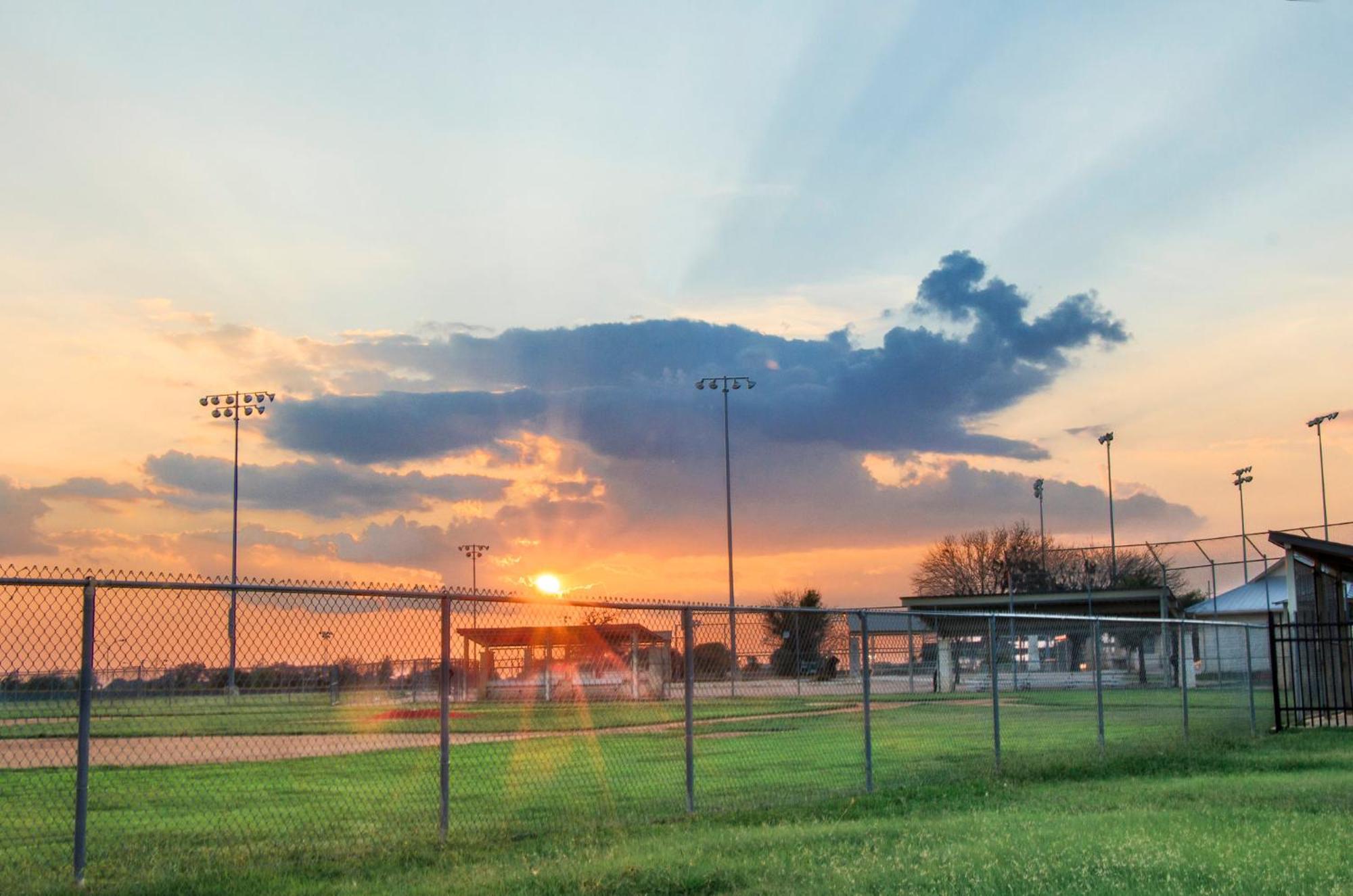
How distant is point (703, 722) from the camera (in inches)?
998

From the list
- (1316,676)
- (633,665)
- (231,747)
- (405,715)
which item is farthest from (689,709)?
(1316,676)

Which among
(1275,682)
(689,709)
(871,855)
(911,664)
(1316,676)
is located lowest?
(871,855)

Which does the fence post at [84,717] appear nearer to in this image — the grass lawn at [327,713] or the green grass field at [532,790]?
the green grass field at [532,790]

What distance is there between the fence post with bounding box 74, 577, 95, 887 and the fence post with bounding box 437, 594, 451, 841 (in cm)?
247

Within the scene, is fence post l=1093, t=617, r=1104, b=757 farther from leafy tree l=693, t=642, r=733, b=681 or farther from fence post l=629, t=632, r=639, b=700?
fence post l=629, t=632, r=639, b=700

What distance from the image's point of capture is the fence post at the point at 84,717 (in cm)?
797

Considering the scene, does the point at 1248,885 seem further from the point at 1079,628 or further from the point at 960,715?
the point at 1079,628

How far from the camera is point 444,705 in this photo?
9.52m

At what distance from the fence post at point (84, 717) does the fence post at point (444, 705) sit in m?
2.47

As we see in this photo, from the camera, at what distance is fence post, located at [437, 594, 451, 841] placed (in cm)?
955

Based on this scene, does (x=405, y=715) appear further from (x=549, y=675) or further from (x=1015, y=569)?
(x=1015, y=569)

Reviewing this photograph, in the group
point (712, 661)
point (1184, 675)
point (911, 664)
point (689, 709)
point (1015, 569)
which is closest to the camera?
point (689, 709)

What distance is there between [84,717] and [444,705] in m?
2.53

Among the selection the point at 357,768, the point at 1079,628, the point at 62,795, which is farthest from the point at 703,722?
the point at 1079,628
